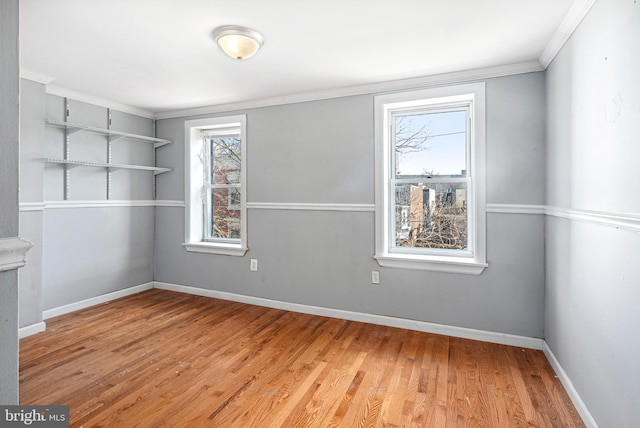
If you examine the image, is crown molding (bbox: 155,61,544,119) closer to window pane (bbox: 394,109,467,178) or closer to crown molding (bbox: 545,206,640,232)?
window pane (bbox: 394,109,467,178)

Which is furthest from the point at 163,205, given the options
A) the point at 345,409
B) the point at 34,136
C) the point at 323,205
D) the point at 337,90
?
the point at 345,409

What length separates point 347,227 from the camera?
3.30 metres

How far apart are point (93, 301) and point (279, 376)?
8.88ft

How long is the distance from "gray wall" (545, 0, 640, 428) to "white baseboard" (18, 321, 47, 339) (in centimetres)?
417

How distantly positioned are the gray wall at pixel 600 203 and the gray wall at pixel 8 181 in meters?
2.45

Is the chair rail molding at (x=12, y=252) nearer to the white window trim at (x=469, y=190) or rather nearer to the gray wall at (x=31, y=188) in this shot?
the gray wall at (x=31, y=188)

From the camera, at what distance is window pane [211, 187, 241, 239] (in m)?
4.11

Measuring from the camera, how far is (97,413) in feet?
6.01

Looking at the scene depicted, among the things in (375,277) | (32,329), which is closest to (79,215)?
(32,329)

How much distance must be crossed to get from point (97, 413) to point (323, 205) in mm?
2372

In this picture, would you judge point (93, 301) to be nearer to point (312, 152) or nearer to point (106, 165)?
point (106, 165)

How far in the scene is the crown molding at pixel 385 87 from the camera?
8.74 feet

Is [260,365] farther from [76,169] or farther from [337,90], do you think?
[76,169]

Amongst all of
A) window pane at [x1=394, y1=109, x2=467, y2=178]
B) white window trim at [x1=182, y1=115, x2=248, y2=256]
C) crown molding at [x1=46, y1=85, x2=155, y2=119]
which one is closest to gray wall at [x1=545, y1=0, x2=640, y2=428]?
window pane at [x1=394, y1=109, x2=467, y2=178]
